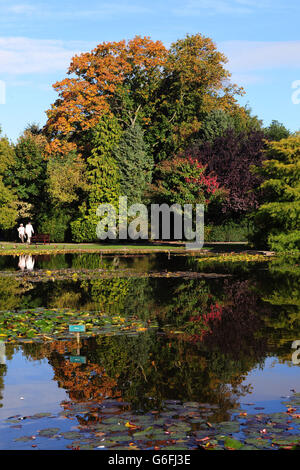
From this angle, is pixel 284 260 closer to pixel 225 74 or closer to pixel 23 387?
pixel 23 387

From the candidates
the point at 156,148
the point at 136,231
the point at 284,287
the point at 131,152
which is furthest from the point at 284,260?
the point at 156,148

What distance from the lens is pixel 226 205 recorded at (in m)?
46.8

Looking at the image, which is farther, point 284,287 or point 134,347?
point 284,287

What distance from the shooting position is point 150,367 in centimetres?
1023

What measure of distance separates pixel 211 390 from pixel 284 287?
39.9 feet

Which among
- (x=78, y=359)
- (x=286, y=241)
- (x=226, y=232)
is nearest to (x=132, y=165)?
(x=226, y=232)

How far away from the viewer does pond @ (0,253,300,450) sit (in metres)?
7.12

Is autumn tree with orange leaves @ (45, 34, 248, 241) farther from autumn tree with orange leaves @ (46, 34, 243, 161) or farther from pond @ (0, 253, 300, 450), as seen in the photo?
pond @ (0, 253, 300, 450)

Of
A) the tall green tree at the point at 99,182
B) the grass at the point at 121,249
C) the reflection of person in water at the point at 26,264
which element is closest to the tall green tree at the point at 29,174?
the tall green tree at the point at 99,182

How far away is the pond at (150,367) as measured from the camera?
23.4ft

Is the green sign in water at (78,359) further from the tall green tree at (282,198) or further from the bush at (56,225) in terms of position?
the bush at (56,225)

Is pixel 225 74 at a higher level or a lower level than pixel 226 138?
higher

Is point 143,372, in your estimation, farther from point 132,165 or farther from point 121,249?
point 132,165
